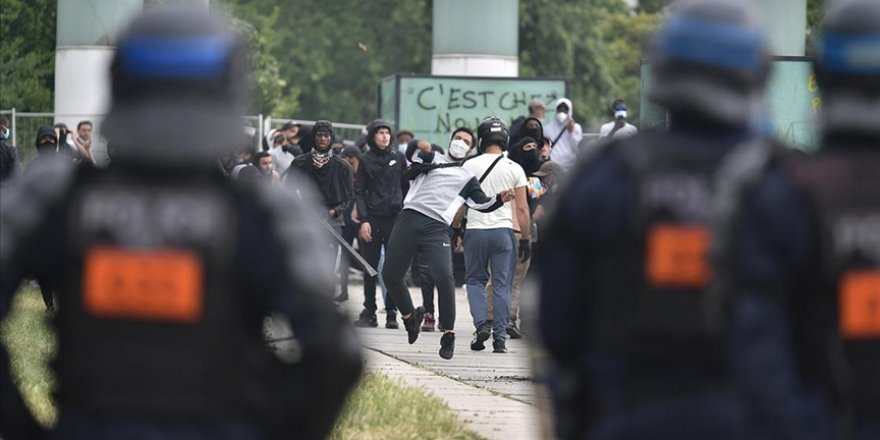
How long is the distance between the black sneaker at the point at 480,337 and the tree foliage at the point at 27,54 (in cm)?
1748

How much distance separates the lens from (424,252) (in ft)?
51.4

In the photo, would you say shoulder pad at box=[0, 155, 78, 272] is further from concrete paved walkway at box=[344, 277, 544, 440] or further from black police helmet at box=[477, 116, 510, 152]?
black police helmet at box=[477, 116, 510, 152]

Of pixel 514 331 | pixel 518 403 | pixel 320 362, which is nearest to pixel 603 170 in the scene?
pixel 320 362

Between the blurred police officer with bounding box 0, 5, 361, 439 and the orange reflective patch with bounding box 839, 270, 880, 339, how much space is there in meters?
1.06

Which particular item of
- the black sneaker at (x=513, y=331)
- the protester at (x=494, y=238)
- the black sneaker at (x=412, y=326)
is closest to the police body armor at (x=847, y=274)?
the protester at (x=494, y=238)

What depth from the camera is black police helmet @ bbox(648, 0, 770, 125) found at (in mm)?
4602

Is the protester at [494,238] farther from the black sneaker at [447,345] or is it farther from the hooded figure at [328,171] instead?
the hooded figure at [328,171]

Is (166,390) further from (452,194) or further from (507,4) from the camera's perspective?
(507,4)

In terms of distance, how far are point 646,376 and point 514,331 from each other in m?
13.0

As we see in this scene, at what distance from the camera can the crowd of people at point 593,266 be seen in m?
4.25

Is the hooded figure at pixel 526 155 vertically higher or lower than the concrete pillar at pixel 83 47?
lower

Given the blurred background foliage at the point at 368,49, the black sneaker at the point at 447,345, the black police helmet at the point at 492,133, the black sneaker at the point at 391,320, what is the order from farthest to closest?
the blurred background foliage at the point at 368,49 < the black sneaker at the point at 391,320 < the black police helmet at the point at 492,133 < the black sneaker at the point at 447,345

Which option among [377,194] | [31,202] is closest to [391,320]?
[377,194]

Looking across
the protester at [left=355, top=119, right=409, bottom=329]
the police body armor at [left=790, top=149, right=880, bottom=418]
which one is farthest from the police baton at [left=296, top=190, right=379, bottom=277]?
the police body armor at [left=790, top=149, right=880, bottom=418]
